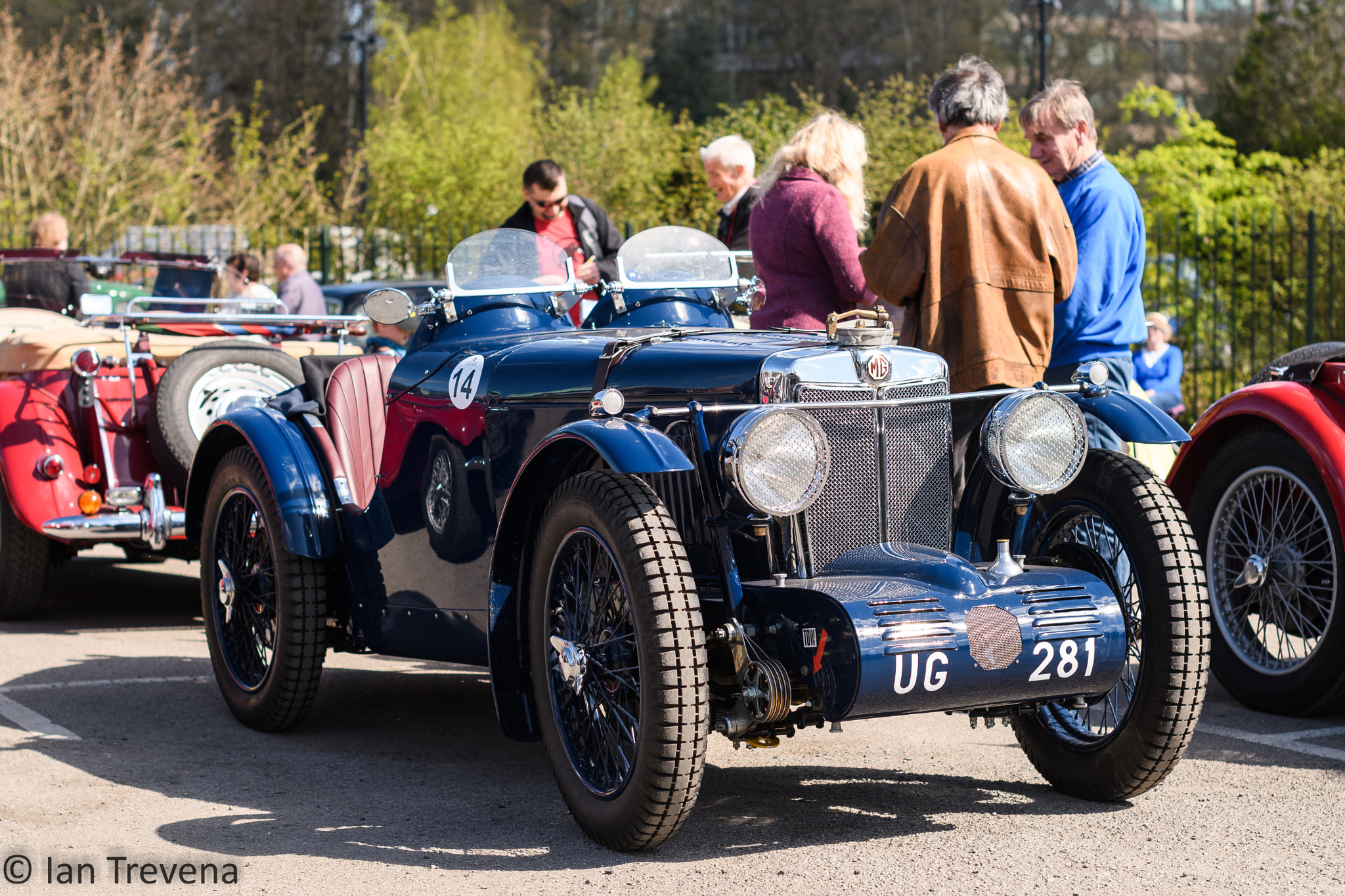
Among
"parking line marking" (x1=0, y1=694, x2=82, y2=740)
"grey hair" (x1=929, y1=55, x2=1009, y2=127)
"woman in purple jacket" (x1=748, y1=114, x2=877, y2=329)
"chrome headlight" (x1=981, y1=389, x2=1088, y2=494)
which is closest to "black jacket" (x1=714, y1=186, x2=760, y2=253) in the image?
"woman in purple jacket" (x1=748, y1=114, x2=877, y2=329)

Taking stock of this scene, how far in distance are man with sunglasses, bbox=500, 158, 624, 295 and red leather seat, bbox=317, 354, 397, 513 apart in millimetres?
2044

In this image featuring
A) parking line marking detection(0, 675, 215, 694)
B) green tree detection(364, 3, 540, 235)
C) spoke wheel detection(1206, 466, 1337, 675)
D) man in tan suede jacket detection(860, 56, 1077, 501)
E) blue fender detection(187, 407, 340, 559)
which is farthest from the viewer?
green tree detection(364, 3, 540, 235)

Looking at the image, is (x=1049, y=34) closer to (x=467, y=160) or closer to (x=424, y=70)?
(x=424, y=70)

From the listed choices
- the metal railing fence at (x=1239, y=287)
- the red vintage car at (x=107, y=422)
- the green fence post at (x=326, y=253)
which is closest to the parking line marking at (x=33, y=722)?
the red vintage car at (x=107, y=422)

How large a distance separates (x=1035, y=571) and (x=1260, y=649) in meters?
2.17

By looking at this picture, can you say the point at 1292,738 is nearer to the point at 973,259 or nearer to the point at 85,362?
the point at 973,259

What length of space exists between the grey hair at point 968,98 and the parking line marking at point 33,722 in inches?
140

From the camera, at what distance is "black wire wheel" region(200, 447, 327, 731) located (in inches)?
194

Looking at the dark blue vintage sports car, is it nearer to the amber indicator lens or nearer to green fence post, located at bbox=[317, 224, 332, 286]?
the amber indicator lens

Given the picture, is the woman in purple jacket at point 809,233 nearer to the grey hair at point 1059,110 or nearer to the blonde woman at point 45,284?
the grey hair at point 1059,110

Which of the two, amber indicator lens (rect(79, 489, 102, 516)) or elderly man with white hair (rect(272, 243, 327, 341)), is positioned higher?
elderly man with white hair (rect(272, 243, 327, 341))

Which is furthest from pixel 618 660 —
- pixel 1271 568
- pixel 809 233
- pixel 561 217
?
pixel 561 217

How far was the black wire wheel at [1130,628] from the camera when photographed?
3713mm

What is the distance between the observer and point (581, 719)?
3.80 metres
